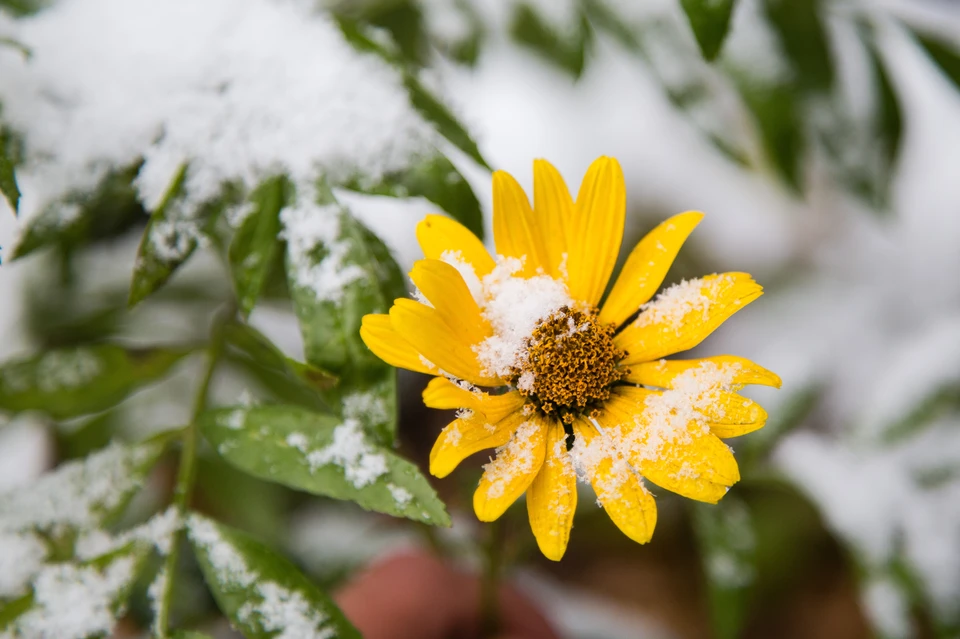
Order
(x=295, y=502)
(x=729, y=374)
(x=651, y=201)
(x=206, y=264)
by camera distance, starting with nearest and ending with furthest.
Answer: (x=729, y=374), (x=206, y=264), (x=295, y=502), (x=651, y=201)

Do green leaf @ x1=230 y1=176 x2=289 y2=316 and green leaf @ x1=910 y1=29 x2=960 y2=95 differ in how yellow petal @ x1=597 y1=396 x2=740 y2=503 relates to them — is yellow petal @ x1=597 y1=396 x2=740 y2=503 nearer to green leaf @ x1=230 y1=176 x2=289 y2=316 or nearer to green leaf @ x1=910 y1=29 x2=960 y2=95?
green leaf @ x1=230 y1=176 x2=289 y2=316

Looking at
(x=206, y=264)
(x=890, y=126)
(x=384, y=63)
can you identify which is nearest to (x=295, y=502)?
(x=206, y=264)

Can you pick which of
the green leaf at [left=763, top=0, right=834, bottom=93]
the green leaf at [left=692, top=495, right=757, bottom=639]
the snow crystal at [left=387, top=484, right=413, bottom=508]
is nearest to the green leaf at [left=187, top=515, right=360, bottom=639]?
the snow crystal at [left=387, top=484, right=413, bottom=508]

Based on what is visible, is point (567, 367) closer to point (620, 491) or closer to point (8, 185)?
point (620, 491)

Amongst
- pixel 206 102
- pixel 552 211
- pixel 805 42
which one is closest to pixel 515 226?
pixel 552 211

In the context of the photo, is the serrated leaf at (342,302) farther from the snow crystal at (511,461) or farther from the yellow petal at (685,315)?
the yellow petal at (685,315)

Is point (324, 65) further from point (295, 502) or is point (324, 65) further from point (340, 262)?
point (295, 502)

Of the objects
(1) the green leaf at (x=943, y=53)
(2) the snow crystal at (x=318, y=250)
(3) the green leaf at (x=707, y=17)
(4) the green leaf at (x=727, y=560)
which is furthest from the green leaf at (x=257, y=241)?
(1) the green leaf at (x=943, y=53)
